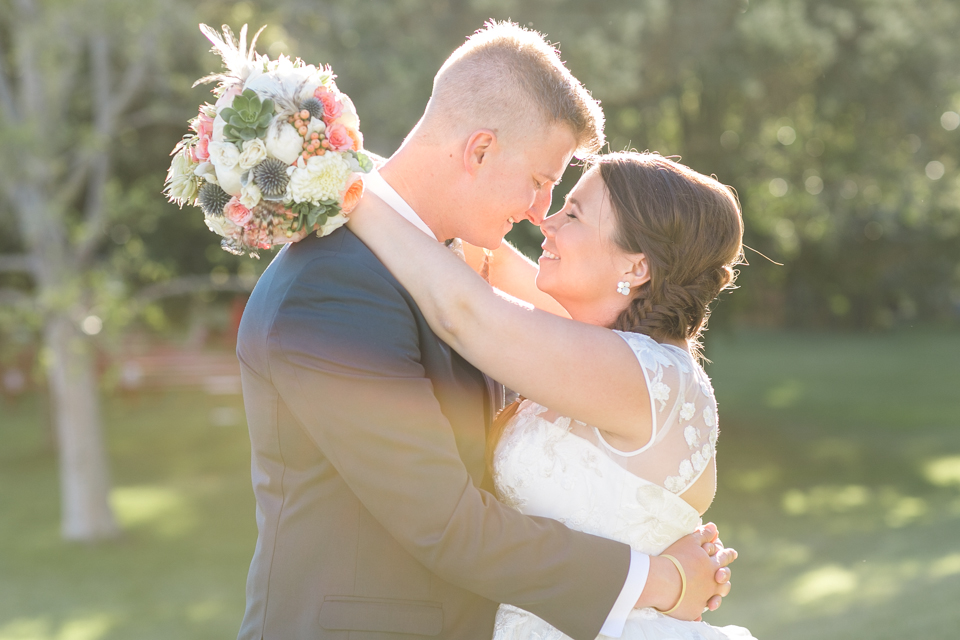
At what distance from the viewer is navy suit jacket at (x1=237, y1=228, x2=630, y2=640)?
83.7 inches

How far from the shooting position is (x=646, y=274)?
2812 millimetres

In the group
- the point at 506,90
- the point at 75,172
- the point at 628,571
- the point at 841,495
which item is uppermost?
the point at 841,495

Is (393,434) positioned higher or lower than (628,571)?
lower

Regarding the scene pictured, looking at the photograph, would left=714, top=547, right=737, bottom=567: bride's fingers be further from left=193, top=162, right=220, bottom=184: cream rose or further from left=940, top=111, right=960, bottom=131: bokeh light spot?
left=940, top=111, right=960, bottom=131: bokeh light spot

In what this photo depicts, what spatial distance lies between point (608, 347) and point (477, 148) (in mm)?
682

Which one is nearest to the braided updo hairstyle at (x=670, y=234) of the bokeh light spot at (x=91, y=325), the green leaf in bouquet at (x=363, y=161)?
the green leaf in bouquet at (x=363, y=161)

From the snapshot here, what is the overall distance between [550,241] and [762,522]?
1374 cm

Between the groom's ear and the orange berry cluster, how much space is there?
506mm

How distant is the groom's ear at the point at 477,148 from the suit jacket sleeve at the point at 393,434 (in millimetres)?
560

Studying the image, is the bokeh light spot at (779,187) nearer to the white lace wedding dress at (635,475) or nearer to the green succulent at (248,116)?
the white lace wedding dress at (635,475)

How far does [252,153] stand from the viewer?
225 centimetres

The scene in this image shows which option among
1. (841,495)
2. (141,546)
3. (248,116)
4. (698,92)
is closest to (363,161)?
(248,116)

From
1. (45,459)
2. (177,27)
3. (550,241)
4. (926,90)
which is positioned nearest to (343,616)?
(550,241)

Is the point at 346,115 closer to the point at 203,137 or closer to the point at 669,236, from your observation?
the point at 203,137
